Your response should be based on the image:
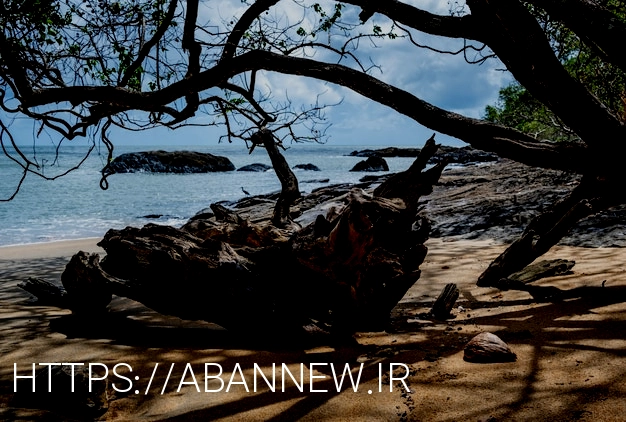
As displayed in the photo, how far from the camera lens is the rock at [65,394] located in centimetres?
212

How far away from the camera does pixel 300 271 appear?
10.4 ft

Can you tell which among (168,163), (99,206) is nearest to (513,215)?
(99,206)

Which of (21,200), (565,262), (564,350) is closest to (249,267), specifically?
(564,350)

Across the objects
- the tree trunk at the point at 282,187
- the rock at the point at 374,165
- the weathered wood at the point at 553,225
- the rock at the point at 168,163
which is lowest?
the weathered wood at the point at 553,225

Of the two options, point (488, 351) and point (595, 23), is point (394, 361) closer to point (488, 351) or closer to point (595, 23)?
point (488, 351)

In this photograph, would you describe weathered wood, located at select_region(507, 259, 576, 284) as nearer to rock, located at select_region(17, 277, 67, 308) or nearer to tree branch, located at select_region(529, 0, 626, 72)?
tree branch, located at select_region(529, 0, 626, 72)

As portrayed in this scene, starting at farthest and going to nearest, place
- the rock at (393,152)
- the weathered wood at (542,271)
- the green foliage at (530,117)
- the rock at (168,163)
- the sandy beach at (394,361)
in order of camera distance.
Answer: the rock at (168,163)
the rock at (393,152)
the green foliage at (530,117)
the weathered wood at (542,271)
the sandy beach at (394,361)

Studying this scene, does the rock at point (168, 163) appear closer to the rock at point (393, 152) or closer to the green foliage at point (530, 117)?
the rock at point (393, 152)

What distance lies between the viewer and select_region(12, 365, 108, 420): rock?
6.94 feet

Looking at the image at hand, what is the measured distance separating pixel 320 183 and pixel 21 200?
16.3m

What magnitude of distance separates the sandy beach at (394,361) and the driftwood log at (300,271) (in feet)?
0.71

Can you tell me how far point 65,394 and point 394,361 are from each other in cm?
168

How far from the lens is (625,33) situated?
259cm

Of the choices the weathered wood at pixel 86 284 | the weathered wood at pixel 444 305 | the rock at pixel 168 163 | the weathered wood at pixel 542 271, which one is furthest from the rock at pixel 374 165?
the weathered wood at pixel 86 284
